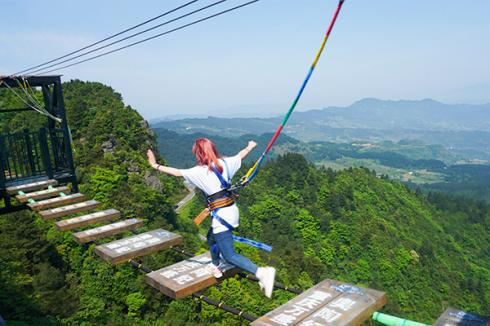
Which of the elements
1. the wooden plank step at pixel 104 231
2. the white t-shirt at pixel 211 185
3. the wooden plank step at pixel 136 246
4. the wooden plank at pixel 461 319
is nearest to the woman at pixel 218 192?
the white t-shirt at pixel 211 185

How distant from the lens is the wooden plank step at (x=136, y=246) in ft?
19.6

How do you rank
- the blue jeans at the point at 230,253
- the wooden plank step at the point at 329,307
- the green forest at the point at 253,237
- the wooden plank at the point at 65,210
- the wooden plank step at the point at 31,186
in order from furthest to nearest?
the green forest at the point at 253,237 < the wooden plank step at the point at 31,186 < the wooden plank at the point at 65,210 < the blue jeans at the point at 230,253 < the wooden plank step at the point at 329,307

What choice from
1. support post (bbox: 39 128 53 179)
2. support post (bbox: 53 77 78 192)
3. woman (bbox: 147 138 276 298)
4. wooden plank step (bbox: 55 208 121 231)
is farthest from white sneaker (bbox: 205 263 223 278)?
support post (bbox: 53 77 78 192)

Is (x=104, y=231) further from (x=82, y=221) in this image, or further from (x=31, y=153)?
(x=31, y=153)

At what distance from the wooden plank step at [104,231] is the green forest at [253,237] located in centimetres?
1509

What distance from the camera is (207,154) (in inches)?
197

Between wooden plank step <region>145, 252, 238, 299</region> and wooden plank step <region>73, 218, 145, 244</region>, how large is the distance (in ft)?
7.50

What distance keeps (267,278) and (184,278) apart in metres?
1.05

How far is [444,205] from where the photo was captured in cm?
11775

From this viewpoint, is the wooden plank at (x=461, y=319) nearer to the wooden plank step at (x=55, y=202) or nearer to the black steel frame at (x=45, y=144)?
the wooden plank step at (x=55, y=202)

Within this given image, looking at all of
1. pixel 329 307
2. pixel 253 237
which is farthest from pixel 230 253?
pixel 253 237

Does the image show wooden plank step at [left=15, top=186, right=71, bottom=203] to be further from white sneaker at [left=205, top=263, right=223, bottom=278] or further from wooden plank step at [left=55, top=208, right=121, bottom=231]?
white sneaker at [left=205, top=263, right=223, bottom=278]

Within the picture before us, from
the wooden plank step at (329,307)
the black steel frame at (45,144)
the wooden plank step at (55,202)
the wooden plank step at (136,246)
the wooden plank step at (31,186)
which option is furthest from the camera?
the black steel frame at (45,144)

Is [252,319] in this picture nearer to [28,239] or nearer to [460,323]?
[460,323]
